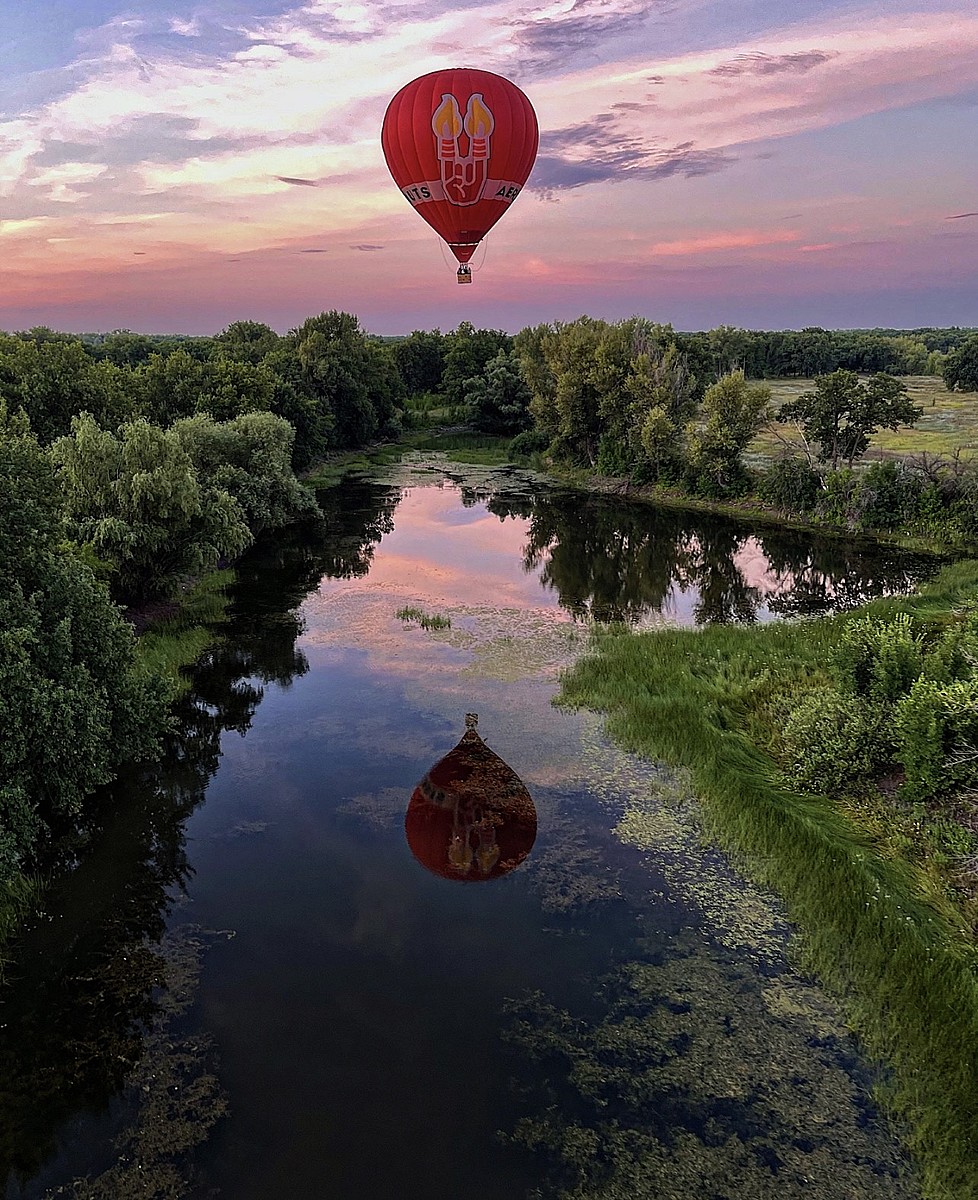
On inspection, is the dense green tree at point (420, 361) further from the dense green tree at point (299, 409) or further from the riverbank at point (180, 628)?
the riverbank at point (180, 628)

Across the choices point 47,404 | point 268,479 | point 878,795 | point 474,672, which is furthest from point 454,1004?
point 47,404

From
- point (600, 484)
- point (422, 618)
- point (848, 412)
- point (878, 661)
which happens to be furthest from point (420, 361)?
point (878, 661)

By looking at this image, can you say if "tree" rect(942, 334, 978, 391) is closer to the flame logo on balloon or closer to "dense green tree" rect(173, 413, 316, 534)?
"dense green tree" rect(173, 413, 316, 534)

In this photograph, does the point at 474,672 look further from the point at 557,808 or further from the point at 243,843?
the point at 243,843

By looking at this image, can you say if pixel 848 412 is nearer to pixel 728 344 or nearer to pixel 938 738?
pixel 938 738

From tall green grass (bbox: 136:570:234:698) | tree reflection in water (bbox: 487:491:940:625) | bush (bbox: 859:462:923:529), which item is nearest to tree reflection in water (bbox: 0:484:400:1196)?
tall green grass (bbox: 136:570:234:698)
